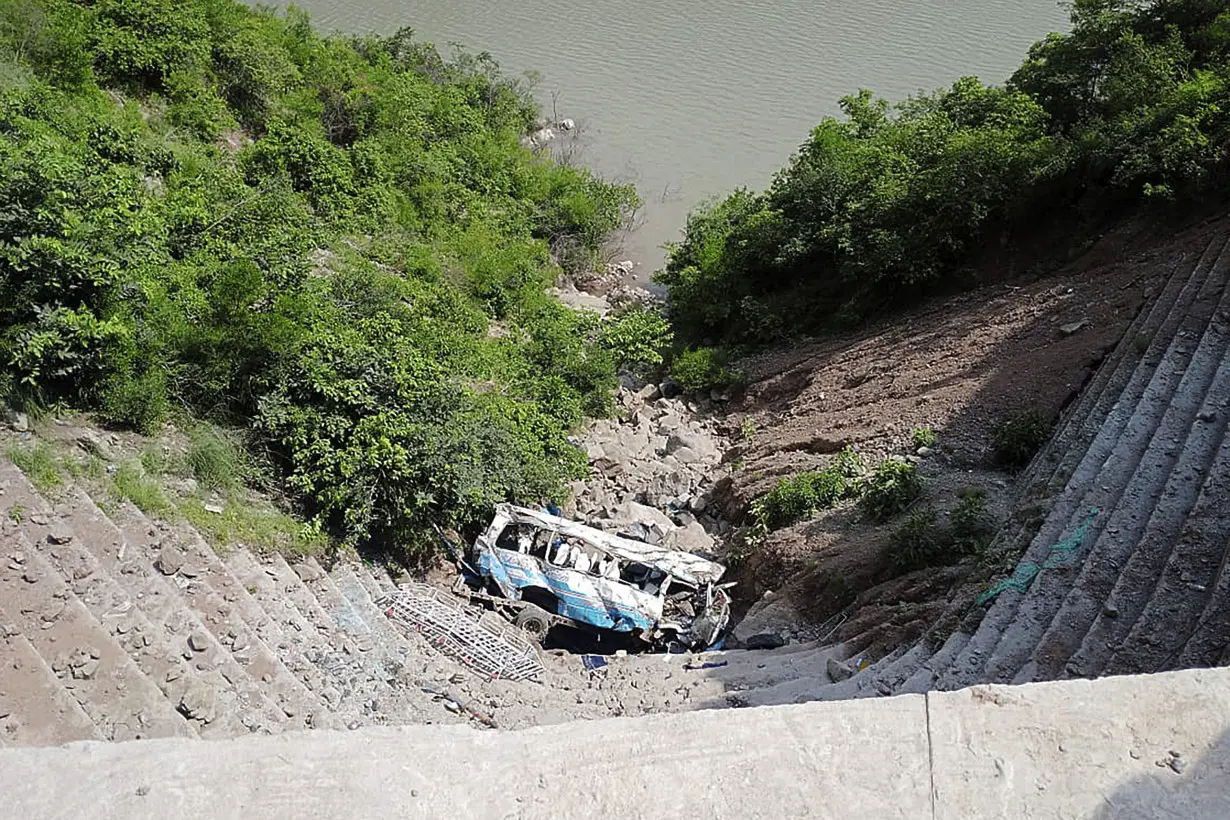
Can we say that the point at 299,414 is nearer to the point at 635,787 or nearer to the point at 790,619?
the point at 790,619

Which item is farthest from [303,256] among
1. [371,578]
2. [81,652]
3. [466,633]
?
[81,652]

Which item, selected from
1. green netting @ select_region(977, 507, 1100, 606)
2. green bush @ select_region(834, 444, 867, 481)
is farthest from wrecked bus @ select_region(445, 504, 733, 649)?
green netting @ select_region(977, 507, 1100, 606)

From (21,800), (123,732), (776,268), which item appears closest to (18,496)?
(123,732)

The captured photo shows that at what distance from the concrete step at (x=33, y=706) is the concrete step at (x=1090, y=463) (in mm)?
5651

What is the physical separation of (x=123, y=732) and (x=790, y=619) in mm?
5920

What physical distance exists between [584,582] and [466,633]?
1401mm

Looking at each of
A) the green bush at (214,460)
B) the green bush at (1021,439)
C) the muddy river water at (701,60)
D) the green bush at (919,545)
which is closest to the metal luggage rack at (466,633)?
the green bush at (214,460)

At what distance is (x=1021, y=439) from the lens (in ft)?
34.7

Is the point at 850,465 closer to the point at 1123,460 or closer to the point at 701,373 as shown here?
the point at 1123,460

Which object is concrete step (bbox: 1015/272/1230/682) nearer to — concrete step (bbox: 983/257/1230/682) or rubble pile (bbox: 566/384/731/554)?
concrete step (bbox: 983/257/1230/682)

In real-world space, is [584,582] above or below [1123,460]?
below

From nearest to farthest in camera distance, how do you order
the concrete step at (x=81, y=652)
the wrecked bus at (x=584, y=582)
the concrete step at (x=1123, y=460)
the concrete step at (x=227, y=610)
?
the concrete step at (x=81, y=652)
the concrete step at (x=1123, y=460)
the concrete step at (x=227, y=610)
the wrecked bus at (x=584, y=582)

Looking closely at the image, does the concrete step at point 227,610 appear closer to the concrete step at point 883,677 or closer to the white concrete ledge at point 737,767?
the white concrete ledge at point 737,767

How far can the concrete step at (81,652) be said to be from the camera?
236 inches
